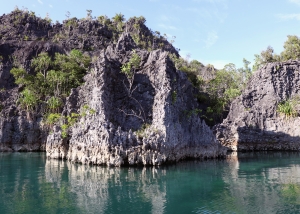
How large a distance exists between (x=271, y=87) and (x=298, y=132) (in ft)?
38.1

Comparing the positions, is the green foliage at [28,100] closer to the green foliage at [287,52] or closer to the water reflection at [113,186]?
the water reflection at [113,186]

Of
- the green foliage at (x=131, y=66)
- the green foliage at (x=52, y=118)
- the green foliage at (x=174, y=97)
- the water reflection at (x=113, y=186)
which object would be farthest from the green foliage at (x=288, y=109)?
the green foliage at (x=52, y=118)

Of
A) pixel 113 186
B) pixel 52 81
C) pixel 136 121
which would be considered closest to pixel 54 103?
pixel 52 81

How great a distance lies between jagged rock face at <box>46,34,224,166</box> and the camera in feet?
114

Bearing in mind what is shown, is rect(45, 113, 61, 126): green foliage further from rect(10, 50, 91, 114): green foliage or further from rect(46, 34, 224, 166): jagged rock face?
rect(46, 34, 224, 166): jagged rock face

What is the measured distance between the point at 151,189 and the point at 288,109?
45.6 meters

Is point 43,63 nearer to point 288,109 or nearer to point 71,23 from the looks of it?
point 71,23

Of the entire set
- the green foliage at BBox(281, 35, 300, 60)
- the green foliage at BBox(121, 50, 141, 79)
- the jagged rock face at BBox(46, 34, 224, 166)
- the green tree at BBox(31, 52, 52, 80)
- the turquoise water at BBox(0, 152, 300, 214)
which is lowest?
the turquoise water at BBox(0, 152, 300, 214)

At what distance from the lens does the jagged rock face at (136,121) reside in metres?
34.8

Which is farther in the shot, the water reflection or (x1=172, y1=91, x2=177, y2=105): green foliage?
(x1=172, y1=91, x2=177, y2=105): green foliage

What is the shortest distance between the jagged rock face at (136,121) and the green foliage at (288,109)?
2224cm

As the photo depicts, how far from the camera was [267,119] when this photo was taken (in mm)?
60812

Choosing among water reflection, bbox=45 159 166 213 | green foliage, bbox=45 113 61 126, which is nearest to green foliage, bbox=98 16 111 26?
green foliage, bbox=45 113 61 126

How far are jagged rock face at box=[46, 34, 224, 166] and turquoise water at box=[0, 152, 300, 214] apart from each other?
2.37 meters
